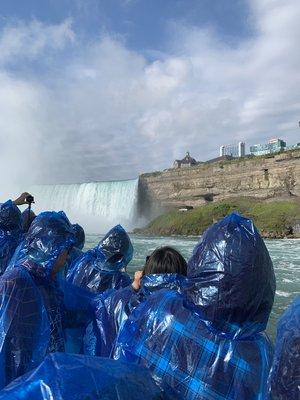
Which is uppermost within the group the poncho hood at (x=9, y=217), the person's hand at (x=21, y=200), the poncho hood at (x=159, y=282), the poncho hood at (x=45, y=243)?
the person's hand at (x=21, y=200)

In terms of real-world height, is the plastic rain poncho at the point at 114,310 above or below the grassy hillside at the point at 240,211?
below

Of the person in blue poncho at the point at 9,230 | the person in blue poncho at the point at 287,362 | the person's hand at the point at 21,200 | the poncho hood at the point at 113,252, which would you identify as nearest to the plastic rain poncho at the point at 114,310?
the person in blue poncho at the point at 287,362

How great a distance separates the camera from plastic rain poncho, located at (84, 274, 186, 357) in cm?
256

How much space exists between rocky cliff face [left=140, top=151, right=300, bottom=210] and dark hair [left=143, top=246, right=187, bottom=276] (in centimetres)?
5238

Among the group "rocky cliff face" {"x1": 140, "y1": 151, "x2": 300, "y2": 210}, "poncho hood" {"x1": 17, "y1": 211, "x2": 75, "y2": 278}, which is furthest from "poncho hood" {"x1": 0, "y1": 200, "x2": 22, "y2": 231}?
"rocky cliff face" {"x1": 140, "y1": 151, "x2": 300, "y2": 210}

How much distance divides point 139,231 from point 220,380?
169 feet

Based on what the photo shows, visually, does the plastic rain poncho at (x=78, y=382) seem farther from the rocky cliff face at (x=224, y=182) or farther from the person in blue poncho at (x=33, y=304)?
the rocky cliff face at (x=224, y=182)

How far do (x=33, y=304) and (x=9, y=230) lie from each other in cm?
349

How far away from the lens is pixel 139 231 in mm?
53156

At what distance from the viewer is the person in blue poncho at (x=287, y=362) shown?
3.85 feet

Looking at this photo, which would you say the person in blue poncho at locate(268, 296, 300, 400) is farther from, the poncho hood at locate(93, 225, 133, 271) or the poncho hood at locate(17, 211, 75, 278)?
the poncho hood at locate(93, 225, 133, 271)

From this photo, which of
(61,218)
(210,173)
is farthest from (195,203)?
(61,218)

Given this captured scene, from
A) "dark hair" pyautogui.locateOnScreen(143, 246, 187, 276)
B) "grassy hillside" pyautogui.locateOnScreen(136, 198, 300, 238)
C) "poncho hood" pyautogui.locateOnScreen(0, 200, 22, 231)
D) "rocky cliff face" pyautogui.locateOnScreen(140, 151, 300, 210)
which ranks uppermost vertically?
"rocky cliff face" pyautogui.locateOnScreen(140, 151, 300, 210)

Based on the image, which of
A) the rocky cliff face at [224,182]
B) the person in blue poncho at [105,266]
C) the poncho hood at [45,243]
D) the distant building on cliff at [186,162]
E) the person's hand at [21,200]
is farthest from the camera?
the distant building on cliff at [186,162]
